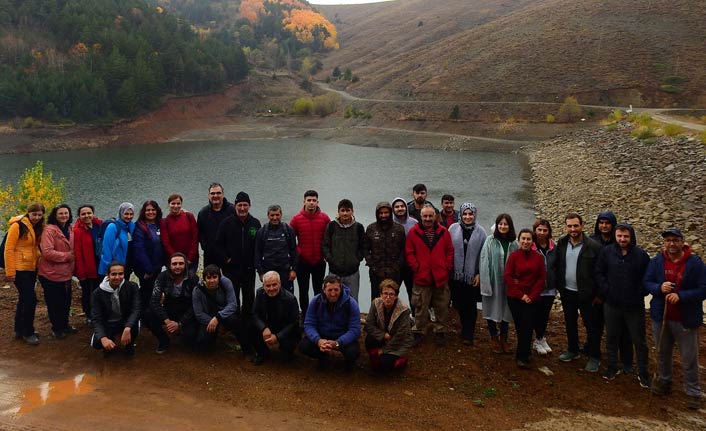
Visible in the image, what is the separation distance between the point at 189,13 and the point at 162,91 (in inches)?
3270

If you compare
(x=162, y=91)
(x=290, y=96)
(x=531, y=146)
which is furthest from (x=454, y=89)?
(x=162, y=91)

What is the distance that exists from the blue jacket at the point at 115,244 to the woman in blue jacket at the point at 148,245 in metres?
0.14

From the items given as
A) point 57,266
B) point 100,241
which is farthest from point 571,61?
point 57,266

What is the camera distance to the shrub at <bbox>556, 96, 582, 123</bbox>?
47497 millimetres

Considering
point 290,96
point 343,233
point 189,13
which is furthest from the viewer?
point 189,13

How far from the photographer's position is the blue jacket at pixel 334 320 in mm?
5754

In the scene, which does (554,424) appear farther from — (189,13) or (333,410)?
(189,13)

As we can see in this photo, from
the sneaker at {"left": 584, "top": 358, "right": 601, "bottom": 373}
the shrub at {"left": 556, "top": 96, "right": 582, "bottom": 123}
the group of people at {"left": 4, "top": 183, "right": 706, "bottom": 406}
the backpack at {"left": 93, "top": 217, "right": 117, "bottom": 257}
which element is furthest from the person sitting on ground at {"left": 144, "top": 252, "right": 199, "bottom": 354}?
the shrub at {"left": 556, "top": 96, "right": 582, "bottom": 123}

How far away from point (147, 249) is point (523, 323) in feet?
16.7

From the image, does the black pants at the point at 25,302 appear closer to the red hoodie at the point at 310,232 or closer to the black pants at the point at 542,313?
the red hoodie at the point at 310,232

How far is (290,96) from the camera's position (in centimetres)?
7756

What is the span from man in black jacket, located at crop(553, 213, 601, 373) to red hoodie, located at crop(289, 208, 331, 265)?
10.3 ft

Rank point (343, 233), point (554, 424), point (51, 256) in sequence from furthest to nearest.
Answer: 1. point (343, 233)
2. point (51, 256)
3. point (554, 424)

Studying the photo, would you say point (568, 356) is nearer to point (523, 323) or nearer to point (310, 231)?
point (523, 323)
